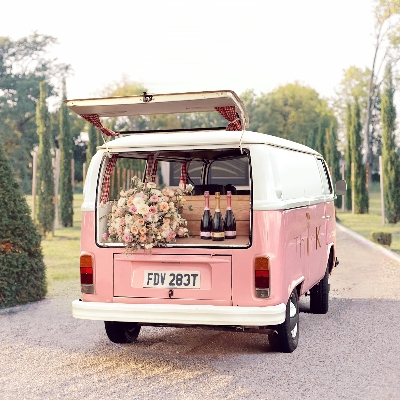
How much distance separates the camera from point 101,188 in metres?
6.78

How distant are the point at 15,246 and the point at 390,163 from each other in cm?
2282

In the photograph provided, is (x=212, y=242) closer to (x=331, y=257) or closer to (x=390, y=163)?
(x=331, y=257)

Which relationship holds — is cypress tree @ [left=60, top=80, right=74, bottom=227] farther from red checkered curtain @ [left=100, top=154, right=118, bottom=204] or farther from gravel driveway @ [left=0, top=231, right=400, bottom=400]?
red checkered curtain @ [left=100, top=154, right=118, bottom=204]

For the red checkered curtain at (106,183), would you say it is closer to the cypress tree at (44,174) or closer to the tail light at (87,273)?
the tail light at (87,273)

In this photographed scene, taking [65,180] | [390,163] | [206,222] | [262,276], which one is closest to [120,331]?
[206,222]

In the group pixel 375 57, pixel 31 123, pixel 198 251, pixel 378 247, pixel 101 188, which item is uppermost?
pixel 375 57

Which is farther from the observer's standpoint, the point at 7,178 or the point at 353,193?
the point at 353,193

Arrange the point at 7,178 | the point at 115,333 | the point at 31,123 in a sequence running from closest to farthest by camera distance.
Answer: the point at 115,333 < the point at 7,178 < the point at 31,123

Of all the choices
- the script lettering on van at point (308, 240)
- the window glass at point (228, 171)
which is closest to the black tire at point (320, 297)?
the script lettering on van at point (308, 240)

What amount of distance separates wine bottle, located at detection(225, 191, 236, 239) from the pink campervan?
0.06 meters

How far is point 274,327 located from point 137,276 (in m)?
1.33

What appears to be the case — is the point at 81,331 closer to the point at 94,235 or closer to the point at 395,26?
the point at 94,235

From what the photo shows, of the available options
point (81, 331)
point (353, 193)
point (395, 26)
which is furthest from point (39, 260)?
point (395, 26)

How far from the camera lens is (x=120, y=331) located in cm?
734
